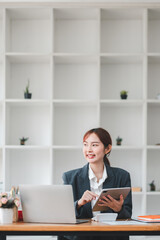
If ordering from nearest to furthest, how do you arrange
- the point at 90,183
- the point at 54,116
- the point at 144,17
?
1. the point at 90,183
2. the point at 144,17
3. the point at 54,116

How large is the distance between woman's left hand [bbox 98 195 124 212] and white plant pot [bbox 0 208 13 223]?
539 millimetres

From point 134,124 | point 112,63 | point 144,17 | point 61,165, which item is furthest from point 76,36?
point 61,165

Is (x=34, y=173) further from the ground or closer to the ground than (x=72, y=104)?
closer to the ground

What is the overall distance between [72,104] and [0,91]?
87 centimetres

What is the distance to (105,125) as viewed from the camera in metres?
4.51

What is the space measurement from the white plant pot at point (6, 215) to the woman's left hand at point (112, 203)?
0.54 m

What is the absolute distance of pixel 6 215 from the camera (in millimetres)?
2287

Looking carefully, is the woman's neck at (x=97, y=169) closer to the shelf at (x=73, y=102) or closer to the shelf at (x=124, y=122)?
the shelf at (x=73, y=102)

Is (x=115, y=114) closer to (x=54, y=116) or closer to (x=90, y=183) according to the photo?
(x=54, y=116)

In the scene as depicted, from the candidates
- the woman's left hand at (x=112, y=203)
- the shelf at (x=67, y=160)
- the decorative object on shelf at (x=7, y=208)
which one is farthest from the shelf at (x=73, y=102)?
the decorative object on shelf at (x=7, y=208)

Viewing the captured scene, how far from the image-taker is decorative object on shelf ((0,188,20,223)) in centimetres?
228

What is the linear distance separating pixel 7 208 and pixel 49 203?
0.25 meters

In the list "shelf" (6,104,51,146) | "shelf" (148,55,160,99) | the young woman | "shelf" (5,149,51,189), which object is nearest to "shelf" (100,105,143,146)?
"shelf" (148,55,160,99)

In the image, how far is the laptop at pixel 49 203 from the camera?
2.28 metres
